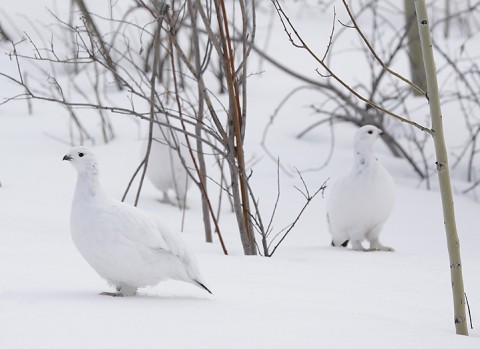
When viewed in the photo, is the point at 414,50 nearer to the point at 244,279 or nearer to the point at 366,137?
the point at 366,137

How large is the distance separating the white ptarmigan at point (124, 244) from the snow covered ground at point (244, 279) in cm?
8

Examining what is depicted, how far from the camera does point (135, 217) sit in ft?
9.11

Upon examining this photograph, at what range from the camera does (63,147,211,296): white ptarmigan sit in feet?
8.86

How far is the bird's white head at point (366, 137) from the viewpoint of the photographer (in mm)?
4699

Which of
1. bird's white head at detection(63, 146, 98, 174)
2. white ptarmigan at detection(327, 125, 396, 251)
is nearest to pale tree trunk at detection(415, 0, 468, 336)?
bird's white head at detection(63, 146, 98, 174)

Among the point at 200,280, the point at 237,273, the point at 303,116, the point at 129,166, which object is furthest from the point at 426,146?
the point at 200,280

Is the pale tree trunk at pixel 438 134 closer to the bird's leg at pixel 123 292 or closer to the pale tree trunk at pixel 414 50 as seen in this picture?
the bird's leg at pixel 123 292

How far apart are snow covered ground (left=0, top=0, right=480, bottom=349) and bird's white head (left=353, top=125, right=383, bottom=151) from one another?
565 millimetres

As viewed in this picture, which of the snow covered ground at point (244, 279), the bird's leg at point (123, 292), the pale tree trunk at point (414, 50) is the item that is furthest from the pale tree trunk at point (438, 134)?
the pale tree trunk at point (414, 50)

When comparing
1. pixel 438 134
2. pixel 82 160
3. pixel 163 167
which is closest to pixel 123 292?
pixel 82 160

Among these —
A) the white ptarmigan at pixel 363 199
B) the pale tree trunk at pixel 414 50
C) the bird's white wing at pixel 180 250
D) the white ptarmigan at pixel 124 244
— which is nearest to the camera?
the white ptarmigan at pixel 124 244

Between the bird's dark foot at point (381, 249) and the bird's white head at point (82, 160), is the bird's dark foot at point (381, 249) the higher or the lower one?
the lower one

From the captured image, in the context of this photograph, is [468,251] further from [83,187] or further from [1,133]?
[1,133]

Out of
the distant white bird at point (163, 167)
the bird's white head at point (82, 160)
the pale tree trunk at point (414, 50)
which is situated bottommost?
the bird's white head at point (82, 160)
